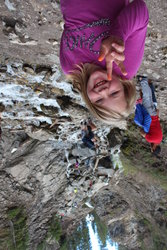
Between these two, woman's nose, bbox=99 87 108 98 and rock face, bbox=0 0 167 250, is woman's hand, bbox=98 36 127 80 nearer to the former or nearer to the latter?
woman's nose, bbox=99 87 108 98

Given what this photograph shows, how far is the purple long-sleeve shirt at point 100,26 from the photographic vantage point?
1137 millimetres

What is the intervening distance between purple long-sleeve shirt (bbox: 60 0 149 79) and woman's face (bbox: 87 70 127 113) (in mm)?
82

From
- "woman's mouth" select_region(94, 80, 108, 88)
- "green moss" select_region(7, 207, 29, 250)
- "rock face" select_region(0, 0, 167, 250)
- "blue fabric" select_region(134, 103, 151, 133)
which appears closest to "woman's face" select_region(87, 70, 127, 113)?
"woman's mouth" select_region(94, 80, 108, 88)

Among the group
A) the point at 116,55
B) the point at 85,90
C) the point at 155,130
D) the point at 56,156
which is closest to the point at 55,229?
the point at 56,156

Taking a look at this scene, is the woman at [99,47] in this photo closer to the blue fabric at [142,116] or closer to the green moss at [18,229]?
the blue fabric at [142,116]

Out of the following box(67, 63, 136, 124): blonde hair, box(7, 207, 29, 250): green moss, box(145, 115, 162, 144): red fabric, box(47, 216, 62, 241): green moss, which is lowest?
box(47, 216, 62, 241): green moss

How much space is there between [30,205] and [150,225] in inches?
96.6

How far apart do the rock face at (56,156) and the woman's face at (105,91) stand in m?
1.09

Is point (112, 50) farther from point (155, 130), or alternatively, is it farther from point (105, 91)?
point (155, 130)

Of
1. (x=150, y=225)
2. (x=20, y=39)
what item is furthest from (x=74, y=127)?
(x=150, y=225)

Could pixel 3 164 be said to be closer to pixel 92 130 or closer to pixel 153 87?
pixel 92 130

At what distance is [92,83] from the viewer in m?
1.22

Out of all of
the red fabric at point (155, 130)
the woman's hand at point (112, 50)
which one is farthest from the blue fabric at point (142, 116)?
the woman's hand at point (112, 50)

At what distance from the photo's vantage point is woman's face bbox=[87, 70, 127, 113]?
1.19 meters
